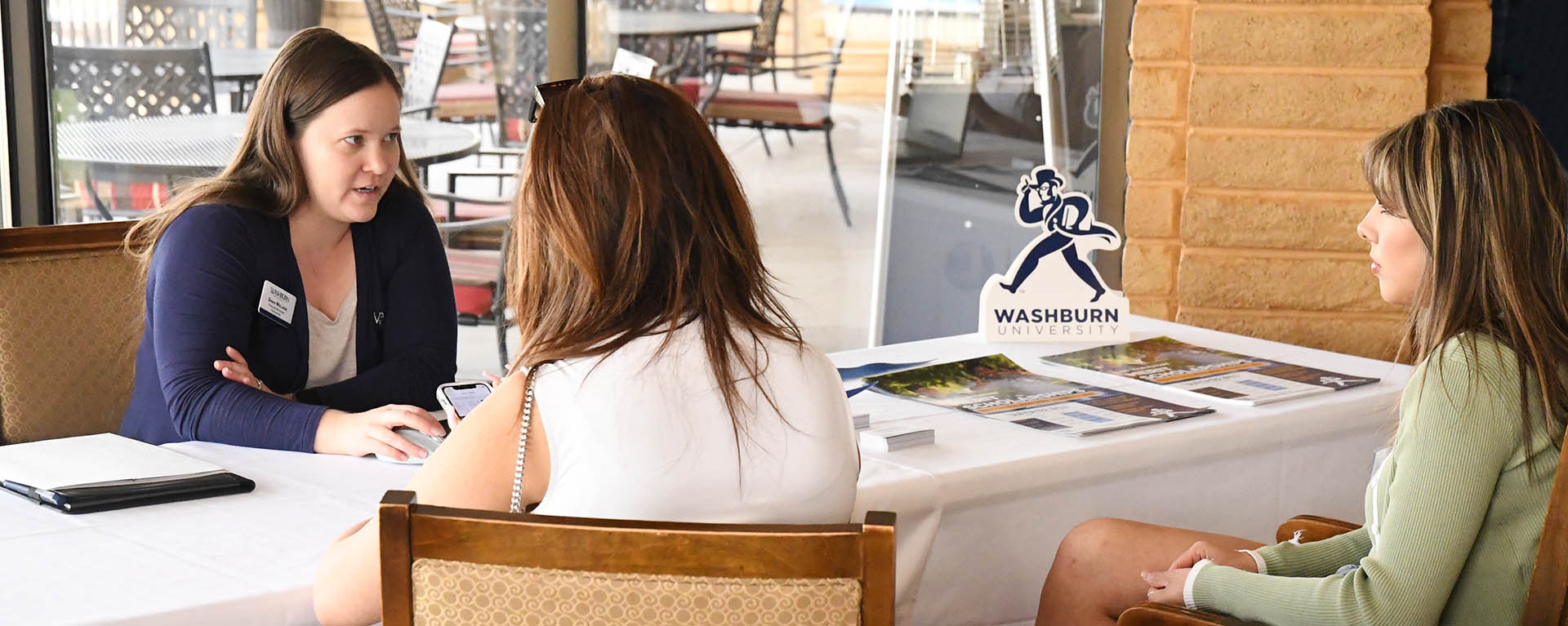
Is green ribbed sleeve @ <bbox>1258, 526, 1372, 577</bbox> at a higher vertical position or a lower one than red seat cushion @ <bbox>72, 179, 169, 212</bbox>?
lower

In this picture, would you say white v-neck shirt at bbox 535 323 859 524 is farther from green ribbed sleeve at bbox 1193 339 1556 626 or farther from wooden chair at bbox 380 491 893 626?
green ribbed sleeve at bbox 1193 339 1556 626

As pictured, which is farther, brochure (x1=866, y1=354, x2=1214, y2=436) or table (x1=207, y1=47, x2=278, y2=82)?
table (x1=207, y1=47, x2=278, y2=82)

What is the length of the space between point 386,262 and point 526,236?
106 cm

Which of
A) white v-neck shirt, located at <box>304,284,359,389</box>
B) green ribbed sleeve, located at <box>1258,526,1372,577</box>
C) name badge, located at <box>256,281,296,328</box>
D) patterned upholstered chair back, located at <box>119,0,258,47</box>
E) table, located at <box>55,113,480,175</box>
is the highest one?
patterned upholstered chair back, located at <box>119,0,258,47</box>

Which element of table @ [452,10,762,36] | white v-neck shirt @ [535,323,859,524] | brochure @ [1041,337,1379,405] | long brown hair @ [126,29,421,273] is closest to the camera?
white v-neck shirt @ [535,323,859,524]

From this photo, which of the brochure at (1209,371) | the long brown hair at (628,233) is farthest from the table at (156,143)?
the long brown hair at (628,233)

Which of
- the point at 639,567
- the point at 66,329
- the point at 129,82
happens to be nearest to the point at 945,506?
the point at 639,567

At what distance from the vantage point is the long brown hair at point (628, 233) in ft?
4.24

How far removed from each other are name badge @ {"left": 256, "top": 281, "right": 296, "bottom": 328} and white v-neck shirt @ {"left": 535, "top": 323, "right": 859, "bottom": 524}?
101cm

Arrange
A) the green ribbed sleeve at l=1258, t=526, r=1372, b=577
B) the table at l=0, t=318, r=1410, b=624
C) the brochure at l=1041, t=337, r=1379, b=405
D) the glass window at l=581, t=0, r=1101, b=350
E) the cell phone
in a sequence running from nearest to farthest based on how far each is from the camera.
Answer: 1. the table at l=0, t=318, r=1410, b=624
2. the green ribbed sleeve at l=1258, t=526, r=1372, b=577
3. the cell phone
4. the brochure at l=1041, t=337, r=1379, b=405
5. the glass window at l=581, t=0, r=1101, b=350

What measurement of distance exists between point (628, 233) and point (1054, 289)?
1512 millimetres

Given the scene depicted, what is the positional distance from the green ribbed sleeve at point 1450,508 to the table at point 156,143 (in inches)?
116

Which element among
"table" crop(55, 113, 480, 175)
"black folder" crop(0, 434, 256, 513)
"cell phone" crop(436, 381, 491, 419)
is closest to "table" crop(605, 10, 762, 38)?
"table" crop(55, 113, 480, 175)

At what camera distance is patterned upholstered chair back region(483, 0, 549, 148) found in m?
4.10
